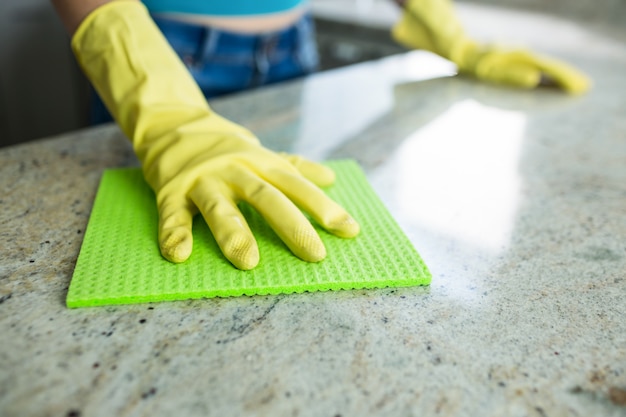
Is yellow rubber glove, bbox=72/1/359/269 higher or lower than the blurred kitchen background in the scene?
higher

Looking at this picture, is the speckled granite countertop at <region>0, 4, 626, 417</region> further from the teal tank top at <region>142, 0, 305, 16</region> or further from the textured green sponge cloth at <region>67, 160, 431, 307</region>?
the teal tank top at <region>142, 0, 305, 16</region>

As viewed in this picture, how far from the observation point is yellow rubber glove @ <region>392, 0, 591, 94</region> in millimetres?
1385

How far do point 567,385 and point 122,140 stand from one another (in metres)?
0.81

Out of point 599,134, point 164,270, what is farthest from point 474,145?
point 164,270

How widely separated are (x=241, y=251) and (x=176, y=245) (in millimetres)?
77

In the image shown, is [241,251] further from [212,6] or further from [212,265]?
[212,6]

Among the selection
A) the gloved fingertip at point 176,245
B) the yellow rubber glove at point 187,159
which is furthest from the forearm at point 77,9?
the gloved fingertip at point 176,245

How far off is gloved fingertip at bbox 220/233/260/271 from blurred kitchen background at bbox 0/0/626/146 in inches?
60.3

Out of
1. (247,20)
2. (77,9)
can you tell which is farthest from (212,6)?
(77,9)

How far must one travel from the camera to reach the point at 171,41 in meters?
1.22

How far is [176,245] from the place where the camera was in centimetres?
65

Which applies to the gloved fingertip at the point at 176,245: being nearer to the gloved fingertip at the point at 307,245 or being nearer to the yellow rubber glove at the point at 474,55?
the gloved fingertip at the point at 307,245

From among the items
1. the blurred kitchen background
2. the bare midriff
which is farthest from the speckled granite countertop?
the blurred kitchen background

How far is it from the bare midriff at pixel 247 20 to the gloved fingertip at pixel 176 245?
0.70m
